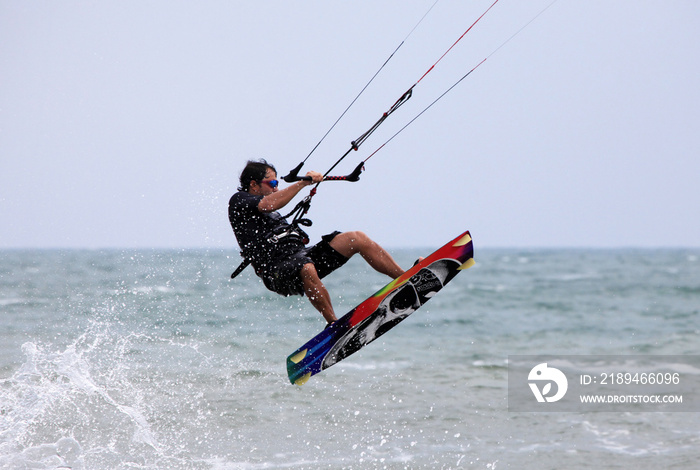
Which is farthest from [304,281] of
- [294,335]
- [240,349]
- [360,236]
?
[294,335]

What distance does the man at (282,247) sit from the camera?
5.91 meters

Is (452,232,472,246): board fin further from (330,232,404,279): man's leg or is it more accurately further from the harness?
the harness

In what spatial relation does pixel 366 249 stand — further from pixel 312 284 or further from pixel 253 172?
pixel 253 172

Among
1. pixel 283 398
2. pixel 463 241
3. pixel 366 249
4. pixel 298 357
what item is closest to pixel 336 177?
pixel 366 249

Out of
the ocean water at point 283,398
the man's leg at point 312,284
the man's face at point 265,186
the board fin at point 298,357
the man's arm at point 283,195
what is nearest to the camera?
the man's arm at point 283,195

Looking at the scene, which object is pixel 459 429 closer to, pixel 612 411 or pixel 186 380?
pixel 612 411

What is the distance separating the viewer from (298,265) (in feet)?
19.4

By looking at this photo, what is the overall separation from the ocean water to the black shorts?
188 centimetres

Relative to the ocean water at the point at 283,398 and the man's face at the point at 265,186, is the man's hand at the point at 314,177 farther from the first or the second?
the ocean water at the point at 283,398

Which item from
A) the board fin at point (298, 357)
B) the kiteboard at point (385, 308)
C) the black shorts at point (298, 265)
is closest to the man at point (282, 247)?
the black shorts at point (298, 265)

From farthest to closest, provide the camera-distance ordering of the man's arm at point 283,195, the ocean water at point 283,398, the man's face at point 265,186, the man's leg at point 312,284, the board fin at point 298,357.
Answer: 1. the ocean water at point 283,398
2. the board fin at point 298,357
3. the man's face at point 265,186
4. the man's leg at point 312,284
5. the man's arm at point 283,195

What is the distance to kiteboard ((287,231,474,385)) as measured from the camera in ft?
19.9

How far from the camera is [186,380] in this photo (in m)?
9.64

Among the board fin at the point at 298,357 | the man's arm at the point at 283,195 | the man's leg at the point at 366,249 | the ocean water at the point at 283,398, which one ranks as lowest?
the ocean water at the point at 283,398
